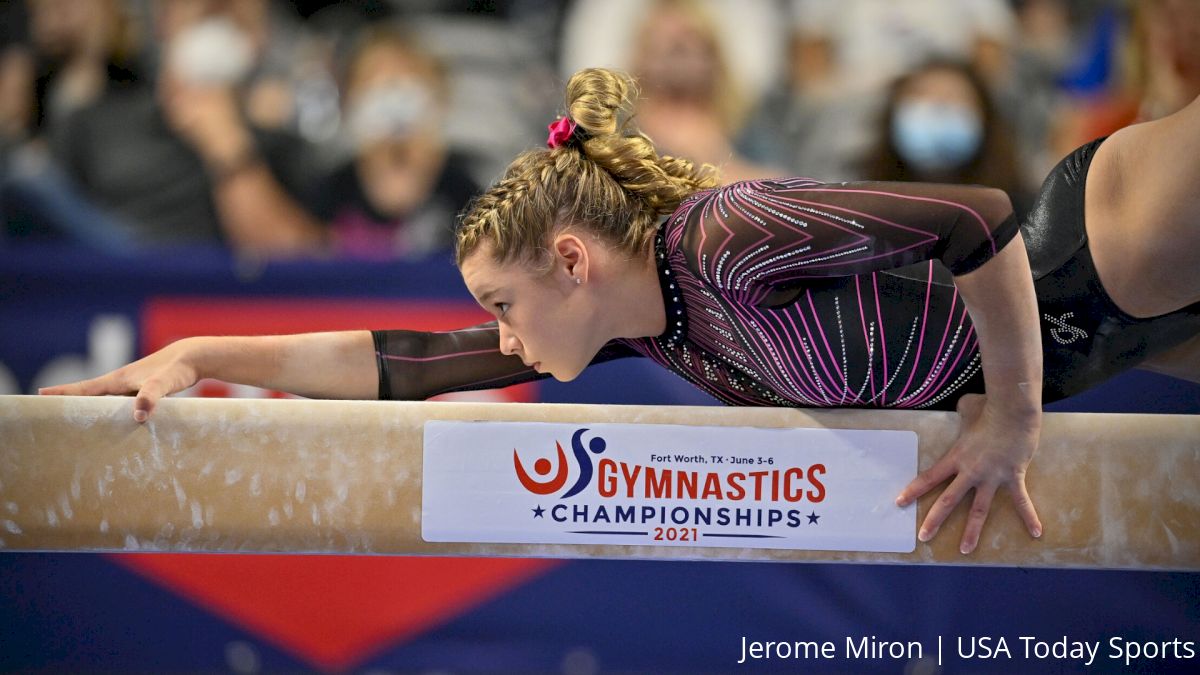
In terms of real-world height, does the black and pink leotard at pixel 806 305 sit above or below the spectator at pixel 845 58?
below

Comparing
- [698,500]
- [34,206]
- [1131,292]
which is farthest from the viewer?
[34,206]

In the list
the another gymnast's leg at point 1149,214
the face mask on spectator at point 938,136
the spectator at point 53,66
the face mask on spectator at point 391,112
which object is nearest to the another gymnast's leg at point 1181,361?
the another gymnast's leg at point 1149,214

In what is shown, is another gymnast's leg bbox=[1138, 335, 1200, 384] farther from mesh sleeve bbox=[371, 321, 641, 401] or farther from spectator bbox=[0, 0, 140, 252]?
spectator bbox=[0, 0, 140, 252]

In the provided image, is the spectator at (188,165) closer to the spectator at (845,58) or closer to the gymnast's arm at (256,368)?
the spectator at (845,58)

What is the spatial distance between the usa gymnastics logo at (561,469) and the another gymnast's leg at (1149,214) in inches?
36.5

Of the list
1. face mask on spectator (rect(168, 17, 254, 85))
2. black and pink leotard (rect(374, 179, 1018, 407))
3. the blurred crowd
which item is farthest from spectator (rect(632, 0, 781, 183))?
black and pink leotard (rect(374, 179, 1018, 407))

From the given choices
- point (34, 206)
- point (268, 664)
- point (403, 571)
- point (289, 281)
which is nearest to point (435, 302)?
point (289, 281)

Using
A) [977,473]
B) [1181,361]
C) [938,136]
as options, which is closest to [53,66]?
[938,136]

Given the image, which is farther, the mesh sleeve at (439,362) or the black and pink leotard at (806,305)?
the mesh sleeve at (439,362)

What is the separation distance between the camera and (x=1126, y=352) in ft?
6.60

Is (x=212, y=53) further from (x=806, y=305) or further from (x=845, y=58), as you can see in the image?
(x=806, y=305)

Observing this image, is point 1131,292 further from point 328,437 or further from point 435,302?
point 435,302

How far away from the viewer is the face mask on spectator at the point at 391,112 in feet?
12.3

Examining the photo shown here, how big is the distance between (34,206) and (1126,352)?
3155 mm
